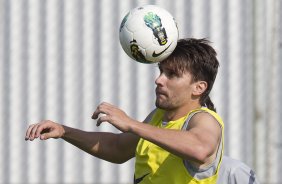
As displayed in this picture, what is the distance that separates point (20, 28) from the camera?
845 cm

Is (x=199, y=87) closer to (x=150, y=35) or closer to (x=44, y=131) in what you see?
(x=150, y=35)

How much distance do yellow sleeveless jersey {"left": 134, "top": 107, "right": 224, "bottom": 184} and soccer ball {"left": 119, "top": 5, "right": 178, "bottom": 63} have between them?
37 centimetres

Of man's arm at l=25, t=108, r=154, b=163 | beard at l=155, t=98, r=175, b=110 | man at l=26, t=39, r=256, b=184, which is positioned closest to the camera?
man at l=26, t=39, r=256, b=184

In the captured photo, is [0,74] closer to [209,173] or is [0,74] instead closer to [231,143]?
[231,143]

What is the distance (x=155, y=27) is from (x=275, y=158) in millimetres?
3570

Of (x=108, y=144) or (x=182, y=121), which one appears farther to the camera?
(x=108, y=144)

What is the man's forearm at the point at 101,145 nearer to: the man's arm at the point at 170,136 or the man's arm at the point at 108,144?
the man's arm at the point at 108,144

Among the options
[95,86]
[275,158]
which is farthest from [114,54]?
[275,158]

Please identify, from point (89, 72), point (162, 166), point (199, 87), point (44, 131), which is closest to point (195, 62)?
point (199, 87)

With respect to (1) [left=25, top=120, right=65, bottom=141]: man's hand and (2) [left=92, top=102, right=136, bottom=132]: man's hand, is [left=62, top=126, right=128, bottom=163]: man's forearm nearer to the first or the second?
(1) [left=25, top=120, right=65, bottom=141]: man's hand

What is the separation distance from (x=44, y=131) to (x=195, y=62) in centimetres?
87

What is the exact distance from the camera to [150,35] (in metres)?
4.84

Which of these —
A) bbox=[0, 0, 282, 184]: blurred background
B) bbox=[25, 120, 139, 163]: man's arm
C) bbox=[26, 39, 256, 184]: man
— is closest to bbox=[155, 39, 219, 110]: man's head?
bbox=[26, 39, 256, 184]: man

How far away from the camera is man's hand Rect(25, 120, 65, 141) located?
15.0ft
